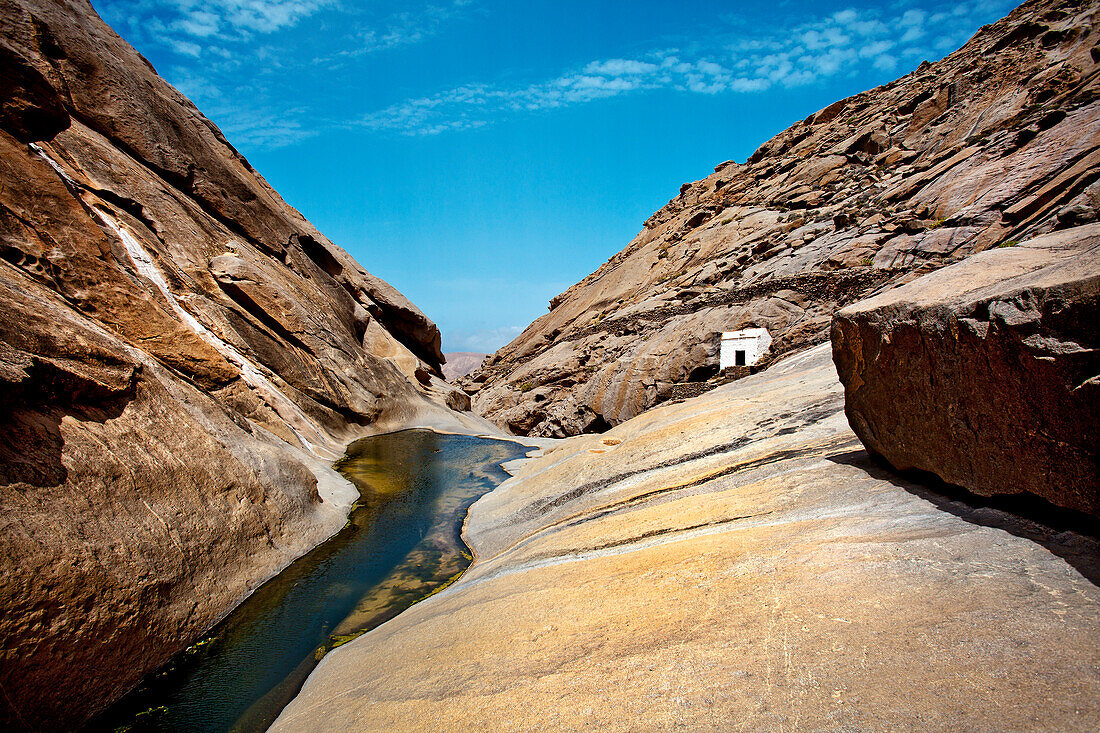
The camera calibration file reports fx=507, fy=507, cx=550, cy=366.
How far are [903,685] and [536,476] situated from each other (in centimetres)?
1060

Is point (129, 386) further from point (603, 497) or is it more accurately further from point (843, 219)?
point (843, 219)

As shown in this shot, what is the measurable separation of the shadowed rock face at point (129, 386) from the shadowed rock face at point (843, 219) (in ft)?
41.7

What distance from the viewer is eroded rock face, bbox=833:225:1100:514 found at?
9.86 feet

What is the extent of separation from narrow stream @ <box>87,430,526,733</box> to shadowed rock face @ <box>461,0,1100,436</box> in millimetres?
12781

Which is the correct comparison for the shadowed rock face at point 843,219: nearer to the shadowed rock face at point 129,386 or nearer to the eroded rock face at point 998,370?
the eroded rock face at point 998,370

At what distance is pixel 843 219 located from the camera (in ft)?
86.5

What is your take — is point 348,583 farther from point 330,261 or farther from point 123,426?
point 330,261

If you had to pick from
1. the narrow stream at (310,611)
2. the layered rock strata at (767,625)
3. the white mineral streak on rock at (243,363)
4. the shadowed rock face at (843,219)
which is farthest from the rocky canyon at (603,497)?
the shadowed rock face at (843,219)

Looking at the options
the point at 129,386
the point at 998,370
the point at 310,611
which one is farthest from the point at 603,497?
the point at 129,386

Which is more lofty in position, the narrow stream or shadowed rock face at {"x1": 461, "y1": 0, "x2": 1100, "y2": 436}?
shadowed rock face at {"x1": 461, "y1": 0, "x2": 1100, "y2": 436}

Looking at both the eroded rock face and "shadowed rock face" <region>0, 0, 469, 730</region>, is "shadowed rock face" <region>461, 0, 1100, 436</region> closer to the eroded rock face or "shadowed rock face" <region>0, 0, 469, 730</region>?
the eroded rock face

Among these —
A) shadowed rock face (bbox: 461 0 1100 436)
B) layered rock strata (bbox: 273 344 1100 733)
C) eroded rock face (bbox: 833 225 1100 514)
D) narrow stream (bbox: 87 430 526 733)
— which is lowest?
narrow stream (bbox: 87 430 526 733)

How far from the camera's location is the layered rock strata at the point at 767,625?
102 inches

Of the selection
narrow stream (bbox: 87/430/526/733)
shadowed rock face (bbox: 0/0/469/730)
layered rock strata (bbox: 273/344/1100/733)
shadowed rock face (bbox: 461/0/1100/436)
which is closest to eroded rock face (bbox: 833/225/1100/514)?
layered rock strata (bbox: 273/344/1100/733)
